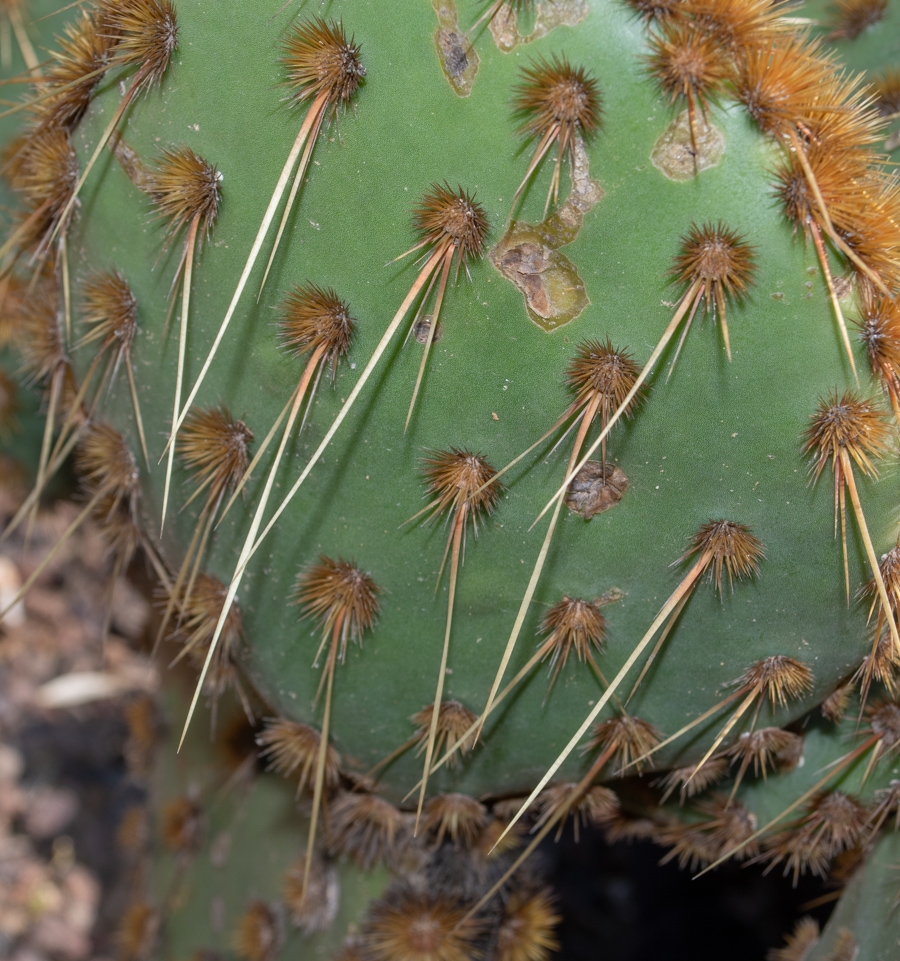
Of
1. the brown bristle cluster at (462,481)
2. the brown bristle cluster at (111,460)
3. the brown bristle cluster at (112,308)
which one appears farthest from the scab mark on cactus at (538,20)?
the brown bristle cluster at (111,460)

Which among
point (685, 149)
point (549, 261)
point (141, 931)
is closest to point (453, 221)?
point (549, 261)

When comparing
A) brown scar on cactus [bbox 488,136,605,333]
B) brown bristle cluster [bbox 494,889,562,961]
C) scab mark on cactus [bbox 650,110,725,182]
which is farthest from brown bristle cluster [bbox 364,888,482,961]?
scab mark on cactus [bbox 650,110,725,182]

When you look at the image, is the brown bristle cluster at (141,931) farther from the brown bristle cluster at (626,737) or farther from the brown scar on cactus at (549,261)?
the brown scar on cactus at (549,261)

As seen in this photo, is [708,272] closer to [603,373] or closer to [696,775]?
[603,373]

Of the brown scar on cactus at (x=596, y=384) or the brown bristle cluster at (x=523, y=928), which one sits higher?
the brown scar on cactus at (x=596, y=384)

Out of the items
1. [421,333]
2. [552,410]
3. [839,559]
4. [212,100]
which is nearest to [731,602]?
[839,559]

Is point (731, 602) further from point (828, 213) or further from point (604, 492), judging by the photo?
point (828, 213)
